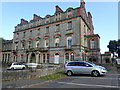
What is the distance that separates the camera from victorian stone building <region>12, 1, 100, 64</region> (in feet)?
78.9

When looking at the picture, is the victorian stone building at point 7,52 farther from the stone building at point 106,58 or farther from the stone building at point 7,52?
the stone building at point 106,58

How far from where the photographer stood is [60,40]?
85.6ft

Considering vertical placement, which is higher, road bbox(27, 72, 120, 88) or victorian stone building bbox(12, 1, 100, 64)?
victorian stone building bbox(12, 1, 100, 64)

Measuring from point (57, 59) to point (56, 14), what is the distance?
1190 centimetres

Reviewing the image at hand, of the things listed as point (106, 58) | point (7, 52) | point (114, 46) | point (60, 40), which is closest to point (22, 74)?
point (60, 40)

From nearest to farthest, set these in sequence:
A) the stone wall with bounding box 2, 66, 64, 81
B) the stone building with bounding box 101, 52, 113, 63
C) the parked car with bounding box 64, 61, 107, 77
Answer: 1. the stone wall with bounding box 2, 66, 64, 81
2. the parked car with bounding box 64, 61, 107, 77
3. the stone building with bounding box 101, 52, 113, 63

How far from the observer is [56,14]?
28062 millimetres

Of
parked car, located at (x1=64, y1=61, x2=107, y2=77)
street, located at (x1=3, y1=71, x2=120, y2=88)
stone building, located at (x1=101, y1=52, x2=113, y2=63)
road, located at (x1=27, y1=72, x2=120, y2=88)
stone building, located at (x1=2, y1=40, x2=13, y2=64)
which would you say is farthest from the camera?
stone building, located at (x1=2, y1=40, x2=13, y2=64)

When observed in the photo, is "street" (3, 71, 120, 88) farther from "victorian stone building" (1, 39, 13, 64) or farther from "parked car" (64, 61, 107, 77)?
"victorian stone building" (1, 39, 13, 64)

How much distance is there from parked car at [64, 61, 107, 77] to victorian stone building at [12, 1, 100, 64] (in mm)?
9756

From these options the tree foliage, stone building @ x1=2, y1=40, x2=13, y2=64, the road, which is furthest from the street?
the tree foliage

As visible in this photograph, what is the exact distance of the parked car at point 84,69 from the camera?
12.0m

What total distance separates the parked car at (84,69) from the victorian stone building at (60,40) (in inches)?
384

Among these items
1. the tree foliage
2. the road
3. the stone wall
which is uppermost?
the tree foliage
